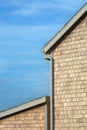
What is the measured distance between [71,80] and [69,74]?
0.93 ft

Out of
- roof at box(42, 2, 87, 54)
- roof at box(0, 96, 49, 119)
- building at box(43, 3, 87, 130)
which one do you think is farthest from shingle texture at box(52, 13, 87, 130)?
roof at box(0, 96, 49, 119)

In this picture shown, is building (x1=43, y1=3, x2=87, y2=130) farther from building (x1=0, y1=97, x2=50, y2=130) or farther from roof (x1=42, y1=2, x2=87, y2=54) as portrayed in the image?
building (x1=0, y1=97, x2=50, y2=130)

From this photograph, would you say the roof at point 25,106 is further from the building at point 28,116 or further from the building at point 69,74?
the building at point 69,74

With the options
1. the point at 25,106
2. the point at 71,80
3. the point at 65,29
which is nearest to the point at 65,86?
the point at 71,80

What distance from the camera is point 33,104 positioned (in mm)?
18453

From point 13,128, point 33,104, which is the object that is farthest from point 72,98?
point 13,128

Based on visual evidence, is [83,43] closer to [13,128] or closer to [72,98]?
[72,98]

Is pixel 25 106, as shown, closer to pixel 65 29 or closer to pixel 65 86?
pixel 65 86

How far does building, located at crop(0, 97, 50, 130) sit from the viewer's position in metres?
18.3

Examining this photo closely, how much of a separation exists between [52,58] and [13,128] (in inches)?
150

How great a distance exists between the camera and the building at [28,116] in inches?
720

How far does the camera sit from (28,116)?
61.7 feet

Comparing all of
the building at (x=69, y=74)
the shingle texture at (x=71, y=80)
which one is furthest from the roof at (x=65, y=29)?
the shingle texture at (x=71, y=80)

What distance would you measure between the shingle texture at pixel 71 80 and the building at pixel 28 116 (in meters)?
0.65
